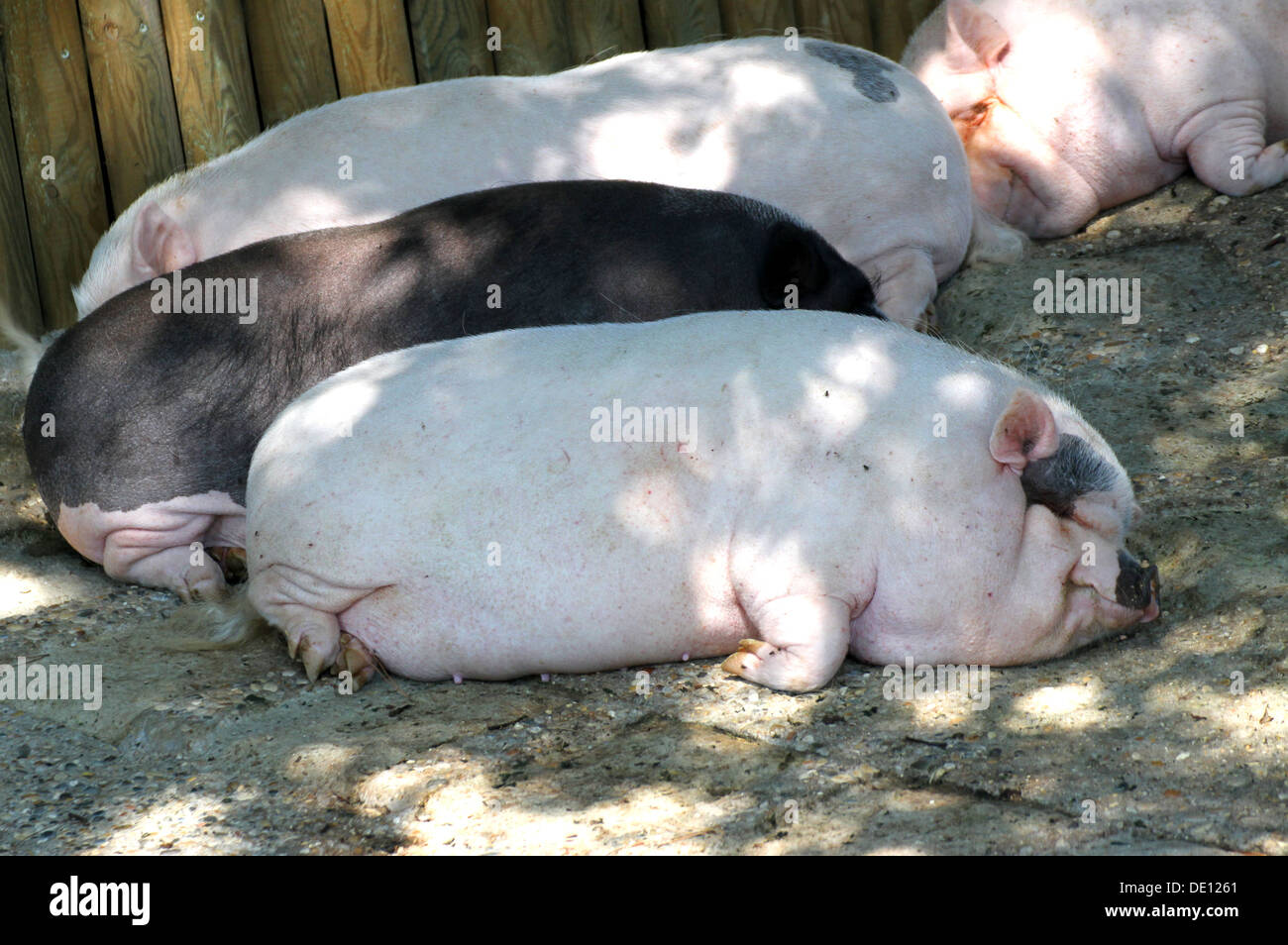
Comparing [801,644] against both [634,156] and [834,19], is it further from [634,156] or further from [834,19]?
[834,19]

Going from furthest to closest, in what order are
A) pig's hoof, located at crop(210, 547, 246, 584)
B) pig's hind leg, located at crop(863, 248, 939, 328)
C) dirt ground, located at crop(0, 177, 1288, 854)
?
pig's hind leg, located at crop(863, 248, 939, 328), pig's hoof, located at crop(210, 547, 246, 584), dirt ground, located at crop(0, 177, 1288, 854)

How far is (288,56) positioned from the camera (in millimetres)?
5520

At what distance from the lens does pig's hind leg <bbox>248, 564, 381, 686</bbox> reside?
3654 mm

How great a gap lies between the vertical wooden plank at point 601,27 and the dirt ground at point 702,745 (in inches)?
105

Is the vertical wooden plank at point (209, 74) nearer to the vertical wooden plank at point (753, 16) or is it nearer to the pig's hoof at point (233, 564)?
the pig's hoof at point (233, 564)

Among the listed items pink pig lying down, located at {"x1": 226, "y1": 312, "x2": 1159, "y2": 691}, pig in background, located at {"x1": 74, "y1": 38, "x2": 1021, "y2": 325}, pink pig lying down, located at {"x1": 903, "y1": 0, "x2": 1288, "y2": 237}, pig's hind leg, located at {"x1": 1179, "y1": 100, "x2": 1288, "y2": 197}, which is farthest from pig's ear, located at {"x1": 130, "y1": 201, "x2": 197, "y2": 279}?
pig's hind leg, located at {"x1": 1179, "y1": 100, "x2": 1288, "y2": 197}

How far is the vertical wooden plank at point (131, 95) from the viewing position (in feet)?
17.4

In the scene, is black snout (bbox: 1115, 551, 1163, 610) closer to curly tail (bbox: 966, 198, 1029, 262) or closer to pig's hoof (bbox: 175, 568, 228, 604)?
curly tail (bbox: 966, 198, 1029, 262)

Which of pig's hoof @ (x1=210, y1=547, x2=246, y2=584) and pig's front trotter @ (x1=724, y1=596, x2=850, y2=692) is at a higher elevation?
pig's hoof @ (x1=210, y1=547, x2=246, y2=584)

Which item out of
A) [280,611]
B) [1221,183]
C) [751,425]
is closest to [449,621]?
[280,611]

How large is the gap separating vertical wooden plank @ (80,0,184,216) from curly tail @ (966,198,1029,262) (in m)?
2.89

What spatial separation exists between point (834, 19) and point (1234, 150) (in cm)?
166

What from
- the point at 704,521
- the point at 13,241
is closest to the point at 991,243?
the point at 704,521

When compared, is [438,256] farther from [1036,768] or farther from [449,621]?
[1036,768]
